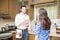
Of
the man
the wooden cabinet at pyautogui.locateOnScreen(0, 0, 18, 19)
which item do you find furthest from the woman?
the wooden cabinet at pyautogui.locateOnScreen(0, 0, 18, 19)

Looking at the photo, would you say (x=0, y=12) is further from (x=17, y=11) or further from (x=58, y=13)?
(x=58, y=13)

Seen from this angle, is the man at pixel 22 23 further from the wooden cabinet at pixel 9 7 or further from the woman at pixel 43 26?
the woman at pixel 43 26

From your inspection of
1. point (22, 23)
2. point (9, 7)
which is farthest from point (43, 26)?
point (9, 7)

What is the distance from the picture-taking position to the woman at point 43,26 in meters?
2.24

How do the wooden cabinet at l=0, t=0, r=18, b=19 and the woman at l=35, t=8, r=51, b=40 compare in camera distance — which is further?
the wooden cabinet at l=0, t=0, r=18, b=19

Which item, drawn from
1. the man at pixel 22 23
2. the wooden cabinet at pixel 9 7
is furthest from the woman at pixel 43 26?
the wooden cabinet at pixel 9 7

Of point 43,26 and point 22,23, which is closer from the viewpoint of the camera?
point 43,26

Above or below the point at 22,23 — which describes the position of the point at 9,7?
above

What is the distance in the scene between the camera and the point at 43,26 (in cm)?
225

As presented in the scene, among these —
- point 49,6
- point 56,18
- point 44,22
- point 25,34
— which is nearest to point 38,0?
point 49,6

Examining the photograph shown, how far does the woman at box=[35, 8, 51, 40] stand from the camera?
7.35ft

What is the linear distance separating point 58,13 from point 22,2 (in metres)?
1.42

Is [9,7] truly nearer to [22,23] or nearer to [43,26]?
[22,23]

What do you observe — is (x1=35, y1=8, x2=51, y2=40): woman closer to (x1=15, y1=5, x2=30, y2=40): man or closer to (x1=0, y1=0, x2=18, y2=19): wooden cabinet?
(x1=15, y1=5, x2=30, y2=40): man
